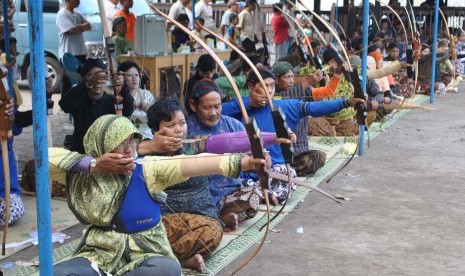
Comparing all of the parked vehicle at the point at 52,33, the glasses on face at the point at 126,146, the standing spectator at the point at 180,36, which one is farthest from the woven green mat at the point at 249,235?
the parked vehicle at the point at 52,33

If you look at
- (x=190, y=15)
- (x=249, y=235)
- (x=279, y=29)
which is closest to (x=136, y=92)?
(x=249, y=235)

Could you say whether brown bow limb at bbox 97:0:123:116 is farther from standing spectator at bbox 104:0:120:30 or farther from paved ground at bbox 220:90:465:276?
standing spectator at bbox 104:0:120:30

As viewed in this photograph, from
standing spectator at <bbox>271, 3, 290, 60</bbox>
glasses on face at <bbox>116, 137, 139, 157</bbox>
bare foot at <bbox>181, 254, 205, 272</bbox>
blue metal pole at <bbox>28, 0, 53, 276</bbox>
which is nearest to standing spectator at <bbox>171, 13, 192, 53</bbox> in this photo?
standing spectator at <bbox>271, 3, 290, 60</bbox>

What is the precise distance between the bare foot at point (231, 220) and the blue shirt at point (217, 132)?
4.1 inches

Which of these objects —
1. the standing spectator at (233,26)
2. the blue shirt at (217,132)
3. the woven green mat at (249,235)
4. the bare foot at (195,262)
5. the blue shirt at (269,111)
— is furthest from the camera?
the standing spectator at (233,26)

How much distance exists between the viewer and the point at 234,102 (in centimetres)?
532

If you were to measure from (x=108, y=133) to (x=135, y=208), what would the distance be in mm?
323

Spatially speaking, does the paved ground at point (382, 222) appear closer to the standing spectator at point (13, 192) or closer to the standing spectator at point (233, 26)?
the standing spectator at point (13, 192)

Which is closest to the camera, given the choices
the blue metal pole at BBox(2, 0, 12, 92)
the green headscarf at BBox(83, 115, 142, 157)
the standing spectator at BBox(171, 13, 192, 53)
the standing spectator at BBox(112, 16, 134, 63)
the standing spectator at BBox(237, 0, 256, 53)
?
the green headscarf at BBox(83, 115, 142, 157)

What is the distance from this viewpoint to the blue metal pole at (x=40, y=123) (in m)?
2.60

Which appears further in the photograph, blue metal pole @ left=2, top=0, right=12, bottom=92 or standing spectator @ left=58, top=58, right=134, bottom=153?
standing spectator @ left=58, top=58, right=134, bottom=153

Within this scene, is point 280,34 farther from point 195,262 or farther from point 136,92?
point 195,262

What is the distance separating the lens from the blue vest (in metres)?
3.11

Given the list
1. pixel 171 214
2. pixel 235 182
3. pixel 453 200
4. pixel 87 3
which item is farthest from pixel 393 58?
pixel 171 214
